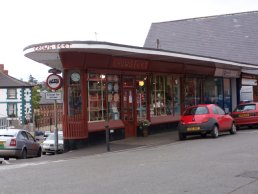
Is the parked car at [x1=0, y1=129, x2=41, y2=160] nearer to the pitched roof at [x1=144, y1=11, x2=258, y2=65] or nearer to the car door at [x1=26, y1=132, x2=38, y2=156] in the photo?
the car door at [x1=26, y1=132, x2=38, y2=156]

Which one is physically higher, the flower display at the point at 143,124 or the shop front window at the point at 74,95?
the shop front window at the point at 74,95

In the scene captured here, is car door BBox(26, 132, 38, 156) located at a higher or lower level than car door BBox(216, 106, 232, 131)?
lower

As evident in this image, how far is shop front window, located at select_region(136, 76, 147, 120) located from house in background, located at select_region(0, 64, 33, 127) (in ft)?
190

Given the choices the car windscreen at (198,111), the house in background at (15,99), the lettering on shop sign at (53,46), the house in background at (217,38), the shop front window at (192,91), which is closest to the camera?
the lettering on shop sign at (53,46)

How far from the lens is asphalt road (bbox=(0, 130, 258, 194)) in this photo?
904 cm

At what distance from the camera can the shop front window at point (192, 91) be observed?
27906mm

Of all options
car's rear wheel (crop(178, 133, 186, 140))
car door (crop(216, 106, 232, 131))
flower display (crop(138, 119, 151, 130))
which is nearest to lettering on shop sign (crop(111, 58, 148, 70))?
flower display (crop(138, 119, 151, 130))

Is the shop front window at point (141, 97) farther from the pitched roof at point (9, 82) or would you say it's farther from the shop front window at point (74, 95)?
the pitched roof at point (9, 82)

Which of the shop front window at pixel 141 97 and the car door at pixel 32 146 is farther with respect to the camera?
the shop front window at pixel 141 97

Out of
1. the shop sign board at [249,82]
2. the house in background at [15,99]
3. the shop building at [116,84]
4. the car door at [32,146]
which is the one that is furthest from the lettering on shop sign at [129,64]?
the house in background at [15,99]

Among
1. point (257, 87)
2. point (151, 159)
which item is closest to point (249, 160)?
point (151, 159)

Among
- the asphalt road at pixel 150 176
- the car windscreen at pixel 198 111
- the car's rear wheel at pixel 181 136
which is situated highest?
the car windscreen at pixel 198 111

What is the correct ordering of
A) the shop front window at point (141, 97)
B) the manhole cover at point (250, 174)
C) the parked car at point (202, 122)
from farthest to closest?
the shop front window at point (141, 97)
the parked car at point (202, 122)
the manhole cover at point (250, 174)

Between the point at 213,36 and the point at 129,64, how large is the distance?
71.8 feet
